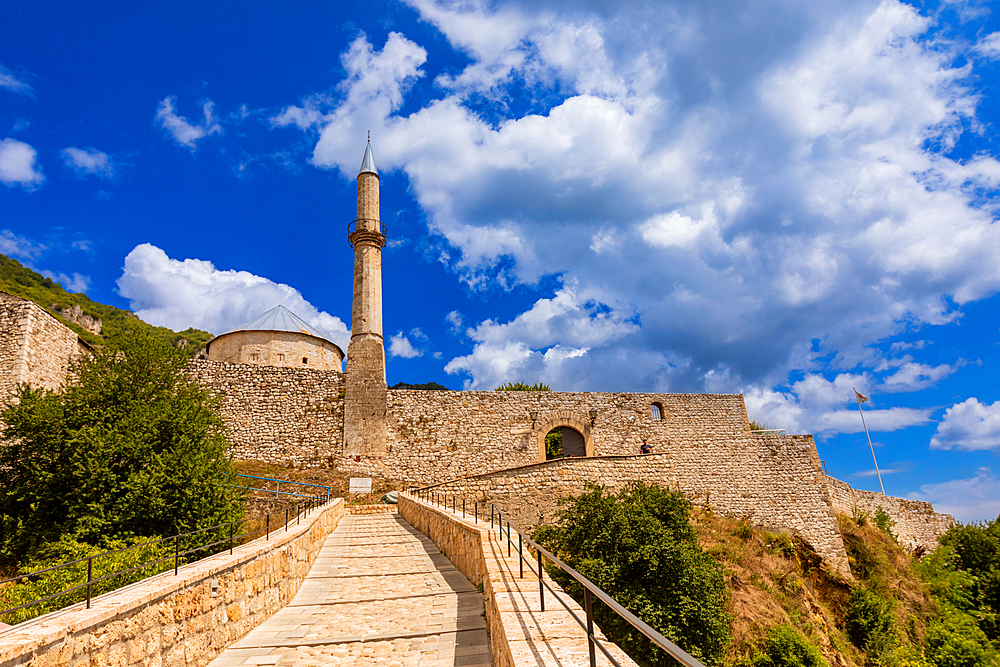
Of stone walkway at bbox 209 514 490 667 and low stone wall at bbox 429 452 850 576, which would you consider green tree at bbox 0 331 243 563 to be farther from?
low stone wall at bbox 429 452 850 576

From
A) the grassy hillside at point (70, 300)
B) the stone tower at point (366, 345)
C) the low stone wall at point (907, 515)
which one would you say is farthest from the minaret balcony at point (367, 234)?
the grassy hillside at point (70, 300)

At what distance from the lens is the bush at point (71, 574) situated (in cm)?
817

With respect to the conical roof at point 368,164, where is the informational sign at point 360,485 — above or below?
below

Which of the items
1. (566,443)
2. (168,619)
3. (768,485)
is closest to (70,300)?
(566,443)

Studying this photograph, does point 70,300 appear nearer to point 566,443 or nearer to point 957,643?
point 566,443

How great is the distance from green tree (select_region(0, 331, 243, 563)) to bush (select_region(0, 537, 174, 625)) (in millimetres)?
393

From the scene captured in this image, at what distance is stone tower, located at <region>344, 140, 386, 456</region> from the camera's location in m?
22.0

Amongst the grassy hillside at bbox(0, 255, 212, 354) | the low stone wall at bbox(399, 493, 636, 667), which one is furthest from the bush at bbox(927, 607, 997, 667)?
the grassy hillside at bbox(0, 255, 212, 354)

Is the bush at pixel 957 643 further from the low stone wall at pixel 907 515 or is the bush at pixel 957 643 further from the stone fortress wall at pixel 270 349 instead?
the stone fortress wall at pixel 270 349

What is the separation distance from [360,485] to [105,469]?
31.4 ft

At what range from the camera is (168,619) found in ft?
14.9

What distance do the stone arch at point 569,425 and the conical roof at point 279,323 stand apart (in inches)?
537

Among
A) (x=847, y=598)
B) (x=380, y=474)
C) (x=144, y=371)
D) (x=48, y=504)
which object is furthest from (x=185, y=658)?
(x=847, y=598)

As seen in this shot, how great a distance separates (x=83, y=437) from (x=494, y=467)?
47.9 feet
